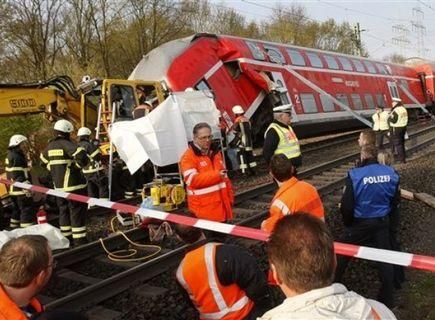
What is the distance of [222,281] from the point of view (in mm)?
2992

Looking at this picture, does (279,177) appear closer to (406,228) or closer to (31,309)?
(31,309)

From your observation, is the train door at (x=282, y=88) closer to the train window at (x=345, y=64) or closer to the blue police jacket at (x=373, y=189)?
the train window at (x=345, y=64)

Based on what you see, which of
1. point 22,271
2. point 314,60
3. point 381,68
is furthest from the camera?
point 381,68

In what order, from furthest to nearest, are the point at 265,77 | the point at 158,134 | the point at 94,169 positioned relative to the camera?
the point at 265,77
the point at 94,169
the point at 158,134

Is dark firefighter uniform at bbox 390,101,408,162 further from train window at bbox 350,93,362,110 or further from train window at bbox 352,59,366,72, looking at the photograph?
train window at bbox 352,59,366,72

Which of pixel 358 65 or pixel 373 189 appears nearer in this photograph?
pixel 373 189

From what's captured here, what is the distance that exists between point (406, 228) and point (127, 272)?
4.17 m

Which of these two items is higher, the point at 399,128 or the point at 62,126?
the point at 62,126

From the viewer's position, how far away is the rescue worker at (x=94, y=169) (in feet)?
32.5

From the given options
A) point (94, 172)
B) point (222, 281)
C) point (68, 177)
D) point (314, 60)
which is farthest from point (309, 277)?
point (314, 60)

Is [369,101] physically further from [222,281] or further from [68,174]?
[222,281]

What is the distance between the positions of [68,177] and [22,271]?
550 cm

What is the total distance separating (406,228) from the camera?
739 centimetres

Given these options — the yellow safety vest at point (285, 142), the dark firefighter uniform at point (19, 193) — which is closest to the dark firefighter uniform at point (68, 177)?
the dark firefighter uniform at point (19, 193)
